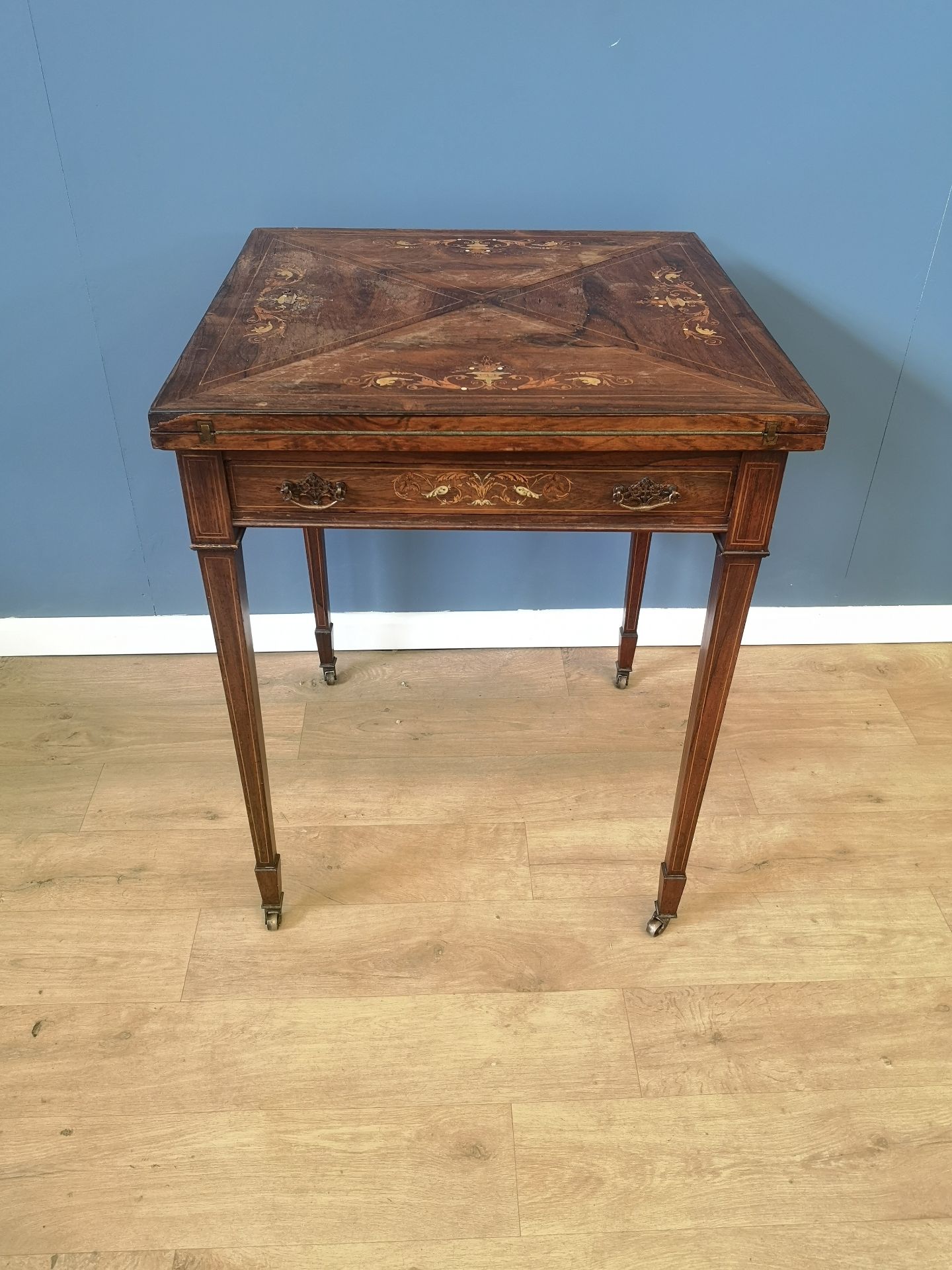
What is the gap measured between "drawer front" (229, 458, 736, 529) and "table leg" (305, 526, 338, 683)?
595mm

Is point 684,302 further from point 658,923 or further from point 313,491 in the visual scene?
point 658,923

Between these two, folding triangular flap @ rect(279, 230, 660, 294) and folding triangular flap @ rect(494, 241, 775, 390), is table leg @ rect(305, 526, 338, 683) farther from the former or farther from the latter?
folding triangular flap @ rect(494, 241, 775, 390)

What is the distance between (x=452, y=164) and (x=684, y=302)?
1.74ft

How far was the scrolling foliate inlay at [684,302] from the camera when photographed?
1.27m

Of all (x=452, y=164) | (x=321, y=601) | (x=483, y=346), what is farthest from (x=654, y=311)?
(x=321, y=601)

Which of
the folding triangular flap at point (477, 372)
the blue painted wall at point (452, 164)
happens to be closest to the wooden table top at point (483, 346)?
the folding triangular flap at point (477, 372)

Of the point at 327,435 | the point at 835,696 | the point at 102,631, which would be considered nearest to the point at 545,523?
the point at 327,435

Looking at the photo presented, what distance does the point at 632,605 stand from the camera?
1942 millimetres

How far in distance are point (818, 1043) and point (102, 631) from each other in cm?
162

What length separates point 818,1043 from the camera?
141 centimetres

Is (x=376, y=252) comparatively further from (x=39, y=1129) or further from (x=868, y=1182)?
(x=868, y=1182)

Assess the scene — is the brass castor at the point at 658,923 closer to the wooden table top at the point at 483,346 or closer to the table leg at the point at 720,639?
the table leg at the point at 720,639

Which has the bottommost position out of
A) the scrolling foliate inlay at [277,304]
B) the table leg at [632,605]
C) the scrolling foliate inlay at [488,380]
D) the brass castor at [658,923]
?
the brass castor at [658,923]

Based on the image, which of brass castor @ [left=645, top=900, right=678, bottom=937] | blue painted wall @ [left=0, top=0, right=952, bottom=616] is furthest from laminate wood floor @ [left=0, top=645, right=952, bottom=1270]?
blue painted wall @ [left=0, top=0, right=952, bottom=616]
